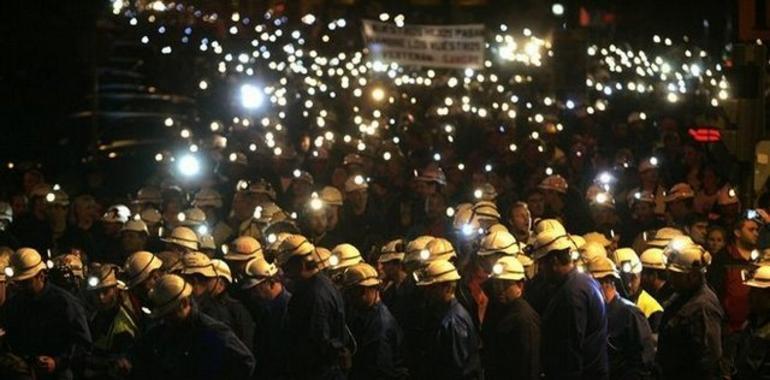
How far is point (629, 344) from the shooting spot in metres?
11.8

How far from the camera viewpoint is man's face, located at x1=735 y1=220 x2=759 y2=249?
14.4m

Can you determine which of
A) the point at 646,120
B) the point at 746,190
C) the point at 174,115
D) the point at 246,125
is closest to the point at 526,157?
the point at 746,190

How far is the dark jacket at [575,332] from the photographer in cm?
1108

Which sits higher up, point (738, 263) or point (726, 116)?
point (726, 116)

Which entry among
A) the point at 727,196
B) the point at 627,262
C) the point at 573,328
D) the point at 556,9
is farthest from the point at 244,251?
the point at 556,9

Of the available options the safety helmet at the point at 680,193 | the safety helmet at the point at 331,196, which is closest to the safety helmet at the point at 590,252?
the safety helmet at the point at 680,193

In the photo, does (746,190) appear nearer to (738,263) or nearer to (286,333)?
(738,263)

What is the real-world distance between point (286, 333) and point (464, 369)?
1.40 metres

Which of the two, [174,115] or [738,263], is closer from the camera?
[738,263]

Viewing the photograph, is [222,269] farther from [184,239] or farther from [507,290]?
[507,290]

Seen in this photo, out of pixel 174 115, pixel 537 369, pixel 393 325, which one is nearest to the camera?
pixel 537 369

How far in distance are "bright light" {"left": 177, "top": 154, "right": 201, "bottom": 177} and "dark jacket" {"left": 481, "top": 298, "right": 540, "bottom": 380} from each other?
35.3ft

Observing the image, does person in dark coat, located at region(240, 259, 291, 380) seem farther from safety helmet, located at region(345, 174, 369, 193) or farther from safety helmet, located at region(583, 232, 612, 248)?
safety helmet, located at region(345, 174, 369, 193)

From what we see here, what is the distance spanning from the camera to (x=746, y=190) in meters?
16.8
